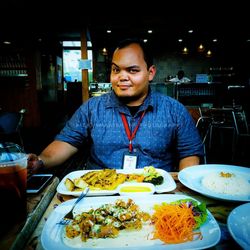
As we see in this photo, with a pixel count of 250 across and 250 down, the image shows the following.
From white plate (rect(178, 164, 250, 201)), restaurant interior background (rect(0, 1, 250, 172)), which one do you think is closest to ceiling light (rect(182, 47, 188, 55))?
restaurant interior background (rect(0, 1, 250, 172))

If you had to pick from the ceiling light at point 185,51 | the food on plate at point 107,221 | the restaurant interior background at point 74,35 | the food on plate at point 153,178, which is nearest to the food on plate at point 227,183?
the food on plate at point 153,178

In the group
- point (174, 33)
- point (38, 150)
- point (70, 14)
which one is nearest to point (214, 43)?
point (174, 33)

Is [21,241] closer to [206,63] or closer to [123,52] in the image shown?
[123,52]

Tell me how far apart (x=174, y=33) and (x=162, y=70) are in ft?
8.40

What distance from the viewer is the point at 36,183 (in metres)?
1.26

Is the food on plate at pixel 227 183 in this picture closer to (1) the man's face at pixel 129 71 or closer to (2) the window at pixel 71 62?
(1) the man's face at pixel 129 71

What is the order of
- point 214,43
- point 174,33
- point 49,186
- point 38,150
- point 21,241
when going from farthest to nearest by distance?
point 214,43 → point 174,33 → point 38,150 → point 49,186 → point 21,241

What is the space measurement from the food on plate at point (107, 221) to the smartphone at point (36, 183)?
→ 14.0 inches

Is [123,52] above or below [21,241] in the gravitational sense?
above

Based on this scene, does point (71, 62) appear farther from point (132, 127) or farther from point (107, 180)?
point (107, 180)

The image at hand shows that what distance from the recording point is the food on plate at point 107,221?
82cm

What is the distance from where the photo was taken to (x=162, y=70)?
14.5 m

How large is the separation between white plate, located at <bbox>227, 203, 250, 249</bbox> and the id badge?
102 centimetres

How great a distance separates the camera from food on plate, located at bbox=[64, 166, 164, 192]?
3.85 ft
